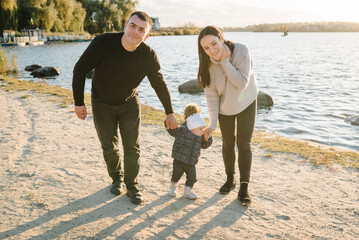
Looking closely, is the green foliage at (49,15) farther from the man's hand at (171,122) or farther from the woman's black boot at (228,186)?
the woman's black boot at (228,186)

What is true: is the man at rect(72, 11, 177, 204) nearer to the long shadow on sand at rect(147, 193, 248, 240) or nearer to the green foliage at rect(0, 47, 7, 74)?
the long shadow on sand at rect(147, 193, 248, 240)

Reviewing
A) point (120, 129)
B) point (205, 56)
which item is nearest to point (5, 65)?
point (120, 129)

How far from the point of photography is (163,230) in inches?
132

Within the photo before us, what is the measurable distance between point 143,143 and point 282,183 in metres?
2.84

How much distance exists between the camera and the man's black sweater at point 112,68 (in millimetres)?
3465

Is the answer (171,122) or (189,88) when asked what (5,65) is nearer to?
(189,88)

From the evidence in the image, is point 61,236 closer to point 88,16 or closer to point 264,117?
point 264,117

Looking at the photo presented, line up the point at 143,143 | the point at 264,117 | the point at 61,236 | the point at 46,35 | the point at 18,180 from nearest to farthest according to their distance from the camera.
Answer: the point at 61,236 < the point at 18,180 < the point at 143,143 < the point at 264,117 < the point at 46,35

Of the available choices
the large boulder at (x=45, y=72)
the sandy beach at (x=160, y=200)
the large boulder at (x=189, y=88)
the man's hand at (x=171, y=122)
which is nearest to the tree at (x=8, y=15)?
the large boulder at (x=45, y=72)

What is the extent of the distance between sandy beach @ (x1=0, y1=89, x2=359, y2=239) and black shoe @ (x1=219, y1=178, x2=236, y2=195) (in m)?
0.08

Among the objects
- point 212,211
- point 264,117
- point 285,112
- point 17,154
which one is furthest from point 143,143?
point 285,112

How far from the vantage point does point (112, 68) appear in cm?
352

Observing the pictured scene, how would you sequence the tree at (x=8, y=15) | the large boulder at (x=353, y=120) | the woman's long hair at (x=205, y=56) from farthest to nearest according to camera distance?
the tree at (x=8, y=15) < the large boulder at (x=353, y=120) < the woman's long hair at (x=205, y=56)

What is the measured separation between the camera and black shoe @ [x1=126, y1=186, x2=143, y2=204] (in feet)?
12.8
